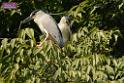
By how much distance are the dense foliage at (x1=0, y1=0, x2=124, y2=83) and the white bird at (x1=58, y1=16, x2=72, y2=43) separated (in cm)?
13

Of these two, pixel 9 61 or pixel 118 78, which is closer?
pixel 9 61

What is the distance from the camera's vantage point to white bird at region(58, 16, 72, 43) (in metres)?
3.37

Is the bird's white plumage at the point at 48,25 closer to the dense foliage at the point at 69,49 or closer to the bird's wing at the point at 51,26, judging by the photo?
the bird's wing at the point at 51,26

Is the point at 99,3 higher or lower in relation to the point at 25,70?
higher

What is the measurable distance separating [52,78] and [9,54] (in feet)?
0.89

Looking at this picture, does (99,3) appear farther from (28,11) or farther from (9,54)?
(9,54)

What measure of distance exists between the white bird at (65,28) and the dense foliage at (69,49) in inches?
5.2

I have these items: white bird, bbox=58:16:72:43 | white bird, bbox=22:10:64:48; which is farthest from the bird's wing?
white bird, bbox=58:16:72:43

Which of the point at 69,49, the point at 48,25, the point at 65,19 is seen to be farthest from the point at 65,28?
the point at 48,25

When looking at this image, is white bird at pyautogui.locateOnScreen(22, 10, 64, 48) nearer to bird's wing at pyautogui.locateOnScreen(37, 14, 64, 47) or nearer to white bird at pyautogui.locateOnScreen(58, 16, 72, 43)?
bird's wing at pyautogui.locateOnScreen(37, 14, 64, 47)

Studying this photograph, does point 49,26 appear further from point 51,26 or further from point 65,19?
point 65,19

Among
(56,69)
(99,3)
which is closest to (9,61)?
(56,69)

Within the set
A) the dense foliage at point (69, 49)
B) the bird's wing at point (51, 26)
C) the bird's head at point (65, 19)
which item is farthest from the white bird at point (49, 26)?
the bird's head at point (65, 19)

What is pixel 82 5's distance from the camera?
369 centimetres
